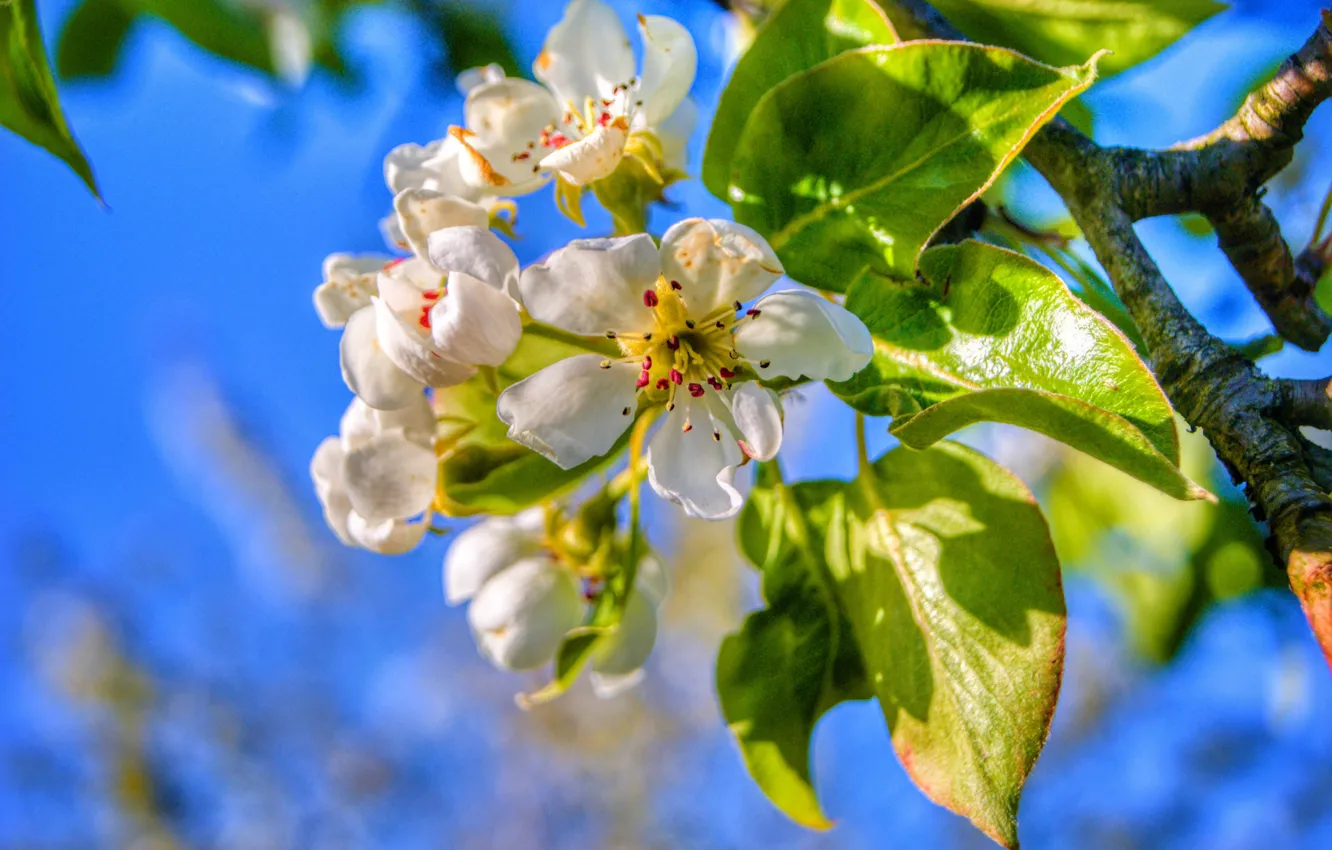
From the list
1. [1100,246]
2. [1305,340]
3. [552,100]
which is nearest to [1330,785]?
[1305,340]

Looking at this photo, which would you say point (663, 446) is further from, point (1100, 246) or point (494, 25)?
point (494, 25)

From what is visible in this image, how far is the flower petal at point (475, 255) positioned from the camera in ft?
1.56

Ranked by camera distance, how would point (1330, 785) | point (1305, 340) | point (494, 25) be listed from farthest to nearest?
1. point (1330, 785)
2. point (494, 25)
3. point (1305, 340)

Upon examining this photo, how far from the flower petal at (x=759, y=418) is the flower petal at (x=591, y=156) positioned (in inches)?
6.5

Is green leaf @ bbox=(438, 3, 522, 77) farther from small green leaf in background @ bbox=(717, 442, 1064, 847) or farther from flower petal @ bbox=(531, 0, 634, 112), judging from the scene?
small green leaf in background @ bbox=(717, 442, 1064, 847)

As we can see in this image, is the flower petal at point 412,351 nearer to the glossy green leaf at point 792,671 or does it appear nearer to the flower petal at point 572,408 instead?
the flower petal at point 572,408

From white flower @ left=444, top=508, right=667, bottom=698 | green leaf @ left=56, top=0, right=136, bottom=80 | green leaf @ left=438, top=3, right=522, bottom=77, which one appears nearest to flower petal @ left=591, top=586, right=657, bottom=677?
white flower @ left=444, top=508, right=667, bottom=698

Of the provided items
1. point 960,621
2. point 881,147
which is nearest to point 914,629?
point 960,621

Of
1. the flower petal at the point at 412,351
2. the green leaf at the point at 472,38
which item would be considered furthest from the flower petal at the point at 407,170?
the green leaf at the point at 472,38

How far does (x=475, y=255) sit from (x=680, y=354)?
12 centimetres

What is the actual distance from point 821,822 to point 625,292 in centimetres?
38

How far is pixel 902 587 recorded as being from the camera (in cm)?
56

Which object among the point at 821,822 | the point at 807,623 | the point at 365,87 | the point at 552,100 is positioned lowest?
the point at 821,822

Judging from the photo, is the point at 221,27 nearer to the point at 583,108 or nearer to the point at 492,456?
the point at 583,108
